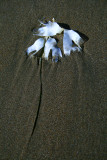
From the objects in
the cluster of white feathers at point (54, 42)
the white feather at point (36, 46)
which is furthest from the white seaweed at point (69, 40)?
the white feather at point (36, 46)

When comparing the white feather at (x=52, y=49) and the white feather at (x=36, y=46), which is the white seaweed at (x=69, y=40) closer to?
the white feather at (x=52, y=49)

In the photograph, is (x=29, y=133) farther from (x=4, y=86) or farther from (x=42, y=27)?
(x=42, y=27)

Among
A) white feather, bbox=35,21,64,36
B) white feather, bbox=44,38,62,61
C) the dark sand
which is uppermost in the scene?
white feather, bbox=35,21,64,36

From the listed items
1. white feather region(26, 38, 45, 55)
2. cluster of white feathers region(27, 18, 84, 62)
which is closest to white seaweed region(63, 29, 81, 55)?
cluster of white feathers region(27, 18, 84, 62)

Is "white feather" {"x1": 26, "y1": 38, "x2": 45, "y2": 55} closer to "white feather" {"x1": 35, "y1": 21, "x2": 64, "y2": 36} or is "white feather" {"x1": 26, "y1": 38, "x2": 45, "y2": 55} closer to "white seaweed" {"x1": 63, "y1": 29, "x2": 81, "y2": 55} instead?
"white feather" {"x1": 35, "y1": 21, "x2": 64, "y2": 36}

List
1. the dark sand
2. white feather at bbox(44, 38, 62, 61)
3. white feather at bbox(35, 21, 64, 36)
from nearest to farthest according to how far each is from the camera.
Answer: the dark sand < white feather at bbox(44, 38, 62, 61) < white feather at bbox(35, 21, 64, 36)
